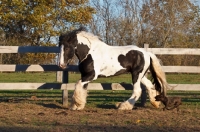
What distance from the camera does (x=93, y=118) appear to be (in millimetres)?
8180

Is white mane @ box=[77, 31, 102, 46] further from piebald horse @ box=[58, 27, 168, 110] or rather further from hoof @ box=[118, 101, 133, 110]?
hoof @ box=[118, 101, 133, 110]

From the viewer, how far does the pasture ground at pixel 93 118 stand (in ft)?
23.1

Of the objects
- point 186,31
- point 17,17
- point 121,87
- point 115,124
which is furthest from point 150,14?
point 115,124

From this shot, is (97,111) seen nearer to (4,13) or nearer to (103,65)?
(103,65)

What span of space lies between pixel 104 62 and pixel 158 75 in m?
1.36

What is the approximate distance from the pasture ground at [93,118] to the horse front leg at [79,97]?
15 cm

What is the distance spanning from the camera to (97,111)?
30.2 feet

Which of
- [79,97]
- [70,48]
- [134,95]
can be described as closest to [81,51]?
[70,48]

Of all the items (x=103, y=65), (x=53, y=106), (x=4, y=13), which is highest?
(x=4, y=13)

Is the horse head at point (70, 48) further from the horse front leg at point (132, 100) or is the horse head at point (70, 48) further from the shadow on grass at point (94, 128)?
the shadow on grass at point (94, 128)

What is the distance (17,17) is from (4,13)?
1.32 m

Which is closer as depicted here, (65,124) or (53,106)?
(65,124)

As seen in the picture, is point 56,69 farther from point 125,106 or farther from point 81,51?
point 125,106

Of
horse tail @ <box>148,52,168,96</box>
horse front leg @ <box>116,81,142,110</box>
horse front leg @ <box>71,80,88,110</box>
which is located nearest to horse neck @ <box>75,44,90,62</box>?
horse front leg @ <box>71,80,88,110</box>
